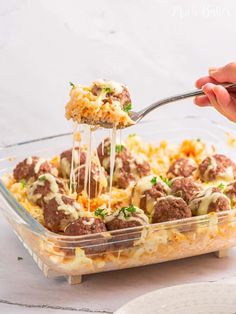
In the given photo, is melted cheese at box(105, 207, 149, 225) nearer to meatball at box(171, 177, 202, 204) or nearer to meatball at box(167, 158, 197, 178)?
meatball at box(171, 177, 202, 204)

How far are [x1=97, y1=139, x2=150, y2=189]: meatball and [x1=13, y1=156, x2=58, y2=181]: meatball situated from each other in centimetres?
28

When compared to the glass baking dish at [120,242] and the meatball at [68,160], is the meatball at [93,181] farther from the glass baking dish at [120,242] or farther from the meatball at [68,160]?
the glass baking dish at [120,242]

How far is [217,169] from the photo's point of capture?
469 cm

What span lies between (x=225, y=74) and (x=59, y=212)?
3.36ft

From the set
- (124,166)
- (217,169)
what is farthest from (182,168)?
(124,166)

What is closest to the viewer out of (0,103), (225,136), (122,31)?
(225,136)

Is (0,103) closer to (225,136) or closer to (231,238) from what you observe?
(225,136)

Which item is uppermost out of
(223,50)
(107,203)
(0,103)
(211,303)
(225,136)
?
(223,50)

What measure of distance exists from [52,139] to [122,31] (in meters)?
1.88

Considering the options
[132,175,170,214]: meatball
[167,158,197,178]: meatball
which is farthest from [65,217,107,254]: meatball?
[167,158,197,178]: meatball

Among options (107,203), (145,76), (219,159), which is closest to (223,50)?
(145,76)

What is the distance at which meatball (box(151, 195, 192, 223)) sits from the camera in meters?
4.05

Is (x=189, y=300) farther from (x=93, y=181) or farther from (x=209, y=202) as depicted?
(x=93, y=181)

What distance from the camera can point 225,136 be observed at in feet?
17.0
